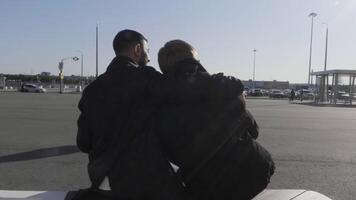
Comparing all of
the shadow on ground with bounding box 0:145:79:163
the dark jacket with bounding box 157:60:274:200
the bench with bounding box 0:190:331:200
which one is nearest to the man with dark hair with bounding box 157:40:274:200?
the dark jacket with bounding box 157:60:274:200

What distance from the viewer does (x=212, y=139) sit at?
2631 millimetres

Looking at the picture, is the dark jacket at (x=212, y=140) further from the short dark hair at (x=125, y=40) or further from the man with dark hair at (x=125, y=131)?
the short dark hair at (x=125, y=40)

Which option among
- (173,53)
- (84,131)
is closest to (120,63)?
(173,53)

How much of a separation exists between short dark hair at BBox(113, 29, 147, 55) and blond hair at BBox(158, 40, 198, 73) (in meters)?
0.16

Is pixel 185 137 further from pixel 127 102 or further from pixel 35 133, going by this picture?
pixel 35 133

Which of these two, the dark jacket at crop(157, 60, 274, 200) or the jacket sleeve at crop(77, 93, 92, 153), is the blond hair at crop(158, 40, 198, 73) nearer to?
the dark jacket at crop(157, 60, 274, 200)

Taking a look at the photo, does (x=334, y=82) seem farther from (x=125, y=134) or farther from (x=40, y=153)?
(x=125, y=134)

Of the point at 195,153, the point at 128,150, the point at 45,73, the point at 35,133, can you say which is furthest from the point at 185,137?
the point at 45,73

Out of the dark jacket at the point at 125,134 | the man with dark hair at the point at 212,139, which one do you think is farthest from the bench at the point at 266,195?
the dark jacket at the point at 125,134

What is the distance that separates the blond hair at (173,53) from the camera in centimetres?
295

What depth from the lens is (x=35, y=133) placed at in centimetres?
1428

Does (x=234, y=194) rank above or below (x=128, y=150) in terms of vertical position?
below

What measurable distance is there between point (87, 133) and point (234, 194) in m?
0.87

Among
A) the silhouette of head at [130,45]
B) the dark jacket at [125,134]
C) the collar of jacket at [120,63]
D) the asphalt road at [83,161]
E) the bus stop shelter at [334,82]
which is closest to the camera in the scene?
the dark jacket at [125,134]
